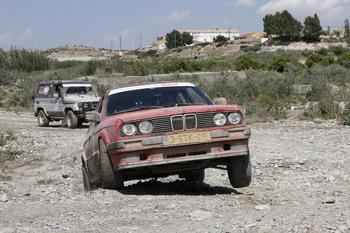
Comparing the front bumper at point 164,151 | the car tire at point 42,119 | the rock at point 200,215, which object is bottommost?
the car tire at point 42,119

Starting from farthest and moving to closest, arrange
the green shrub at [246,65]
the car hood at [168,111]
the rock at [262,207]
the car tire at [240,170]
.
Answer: the green shrub at [246,65] → the car tire at [240,170] → the car hood at [168,111] → the rock at [262,207]

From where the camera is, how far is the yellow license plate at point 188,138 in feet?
27.3

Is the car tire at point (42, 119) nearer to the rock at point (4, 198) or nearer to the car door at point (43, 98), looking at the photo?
the car door at point (43, 98)

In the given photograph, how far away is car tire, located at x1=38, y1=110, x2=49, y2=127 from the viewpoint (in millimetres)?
27102

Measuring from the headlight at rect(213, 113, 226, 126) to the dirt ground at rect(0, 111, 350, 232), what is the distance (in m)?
0.99

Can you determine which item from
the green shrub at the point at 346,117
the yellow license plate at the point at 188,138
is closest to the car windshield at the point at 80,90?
the green shrub at the point at 346,117

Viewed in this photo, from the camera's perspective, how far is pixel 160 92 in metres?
9.62

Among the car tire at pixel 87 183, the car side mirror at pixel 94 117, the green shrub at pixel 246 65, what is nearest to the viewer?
the car side mirror at pixel 94 117

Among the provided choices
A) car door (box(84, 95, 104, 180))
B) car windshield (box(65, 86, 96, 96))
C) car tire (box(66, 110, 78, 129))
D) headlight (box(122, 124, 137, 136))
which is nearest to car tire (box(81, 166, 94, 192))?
car door (box(84, 95, 104, 180))

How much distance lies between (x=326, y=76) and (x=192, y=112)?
113 ft

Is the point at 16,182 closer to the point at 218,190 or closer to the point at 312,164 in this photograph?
the point at 218,190

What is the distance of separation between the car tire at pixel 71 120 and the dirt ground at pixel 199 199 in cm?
906

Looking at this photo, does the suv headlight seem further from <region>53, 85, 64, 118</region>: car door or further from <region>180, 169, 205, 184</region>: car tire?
<region>180, 169, 205, 184</region>: car tire

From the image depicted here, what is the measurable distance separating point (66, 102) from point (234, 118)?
17760 millimetres
